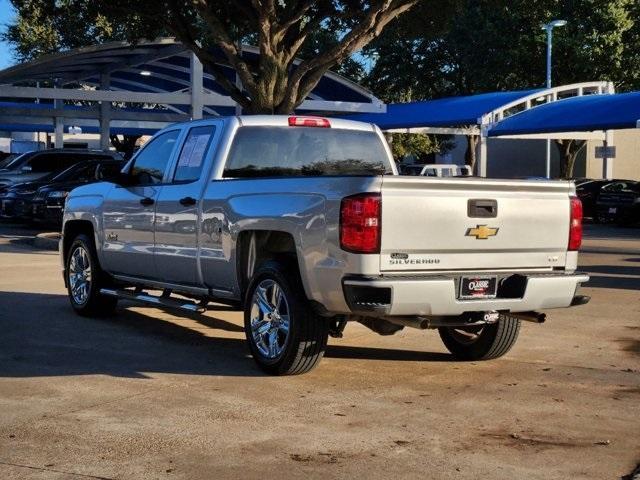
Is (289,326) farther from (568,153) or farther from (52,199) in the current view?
(568,153)

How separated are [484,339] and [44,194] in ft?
53.7

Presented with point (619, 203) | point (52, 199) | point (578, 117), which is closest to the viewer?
point (52, 199)

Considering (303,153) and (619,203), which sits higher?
(303,153)

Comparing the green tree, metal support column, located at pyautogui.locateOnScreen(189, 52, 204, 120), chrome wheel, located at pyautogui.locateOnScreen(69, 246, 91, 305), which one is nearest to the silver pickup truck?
chrome wheel, located at pyautogui.locateOnScreen(69, 246, 91, 305)

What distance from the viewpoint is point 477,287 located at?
289 inches

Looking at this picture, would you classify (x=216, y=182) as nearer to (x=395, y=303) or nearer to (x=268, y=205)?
(x=268, y=205)

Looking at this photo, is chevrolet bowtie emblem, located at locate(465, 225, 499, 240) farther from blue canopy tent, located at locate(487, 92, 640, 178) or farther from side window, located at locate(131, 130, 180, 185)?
blue canopy tent, located at locate(487, 92, 640, 178)

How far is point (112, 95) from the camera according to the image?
91.5ft

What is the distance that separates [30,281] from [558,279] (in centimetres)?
844

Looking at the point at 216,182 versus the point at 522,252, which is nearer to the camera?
the point at 522,252

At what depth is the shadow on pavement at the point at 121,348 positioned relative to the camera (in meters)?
8.10

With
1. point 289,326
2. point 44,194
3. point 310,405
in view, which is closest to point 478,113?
point 44,194

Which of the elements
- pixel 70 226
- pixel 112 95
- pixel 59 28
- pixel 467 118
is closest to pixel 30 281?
pixel 70 226

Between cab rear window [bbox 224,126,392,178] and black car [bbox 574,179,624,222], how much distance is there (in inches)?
975
